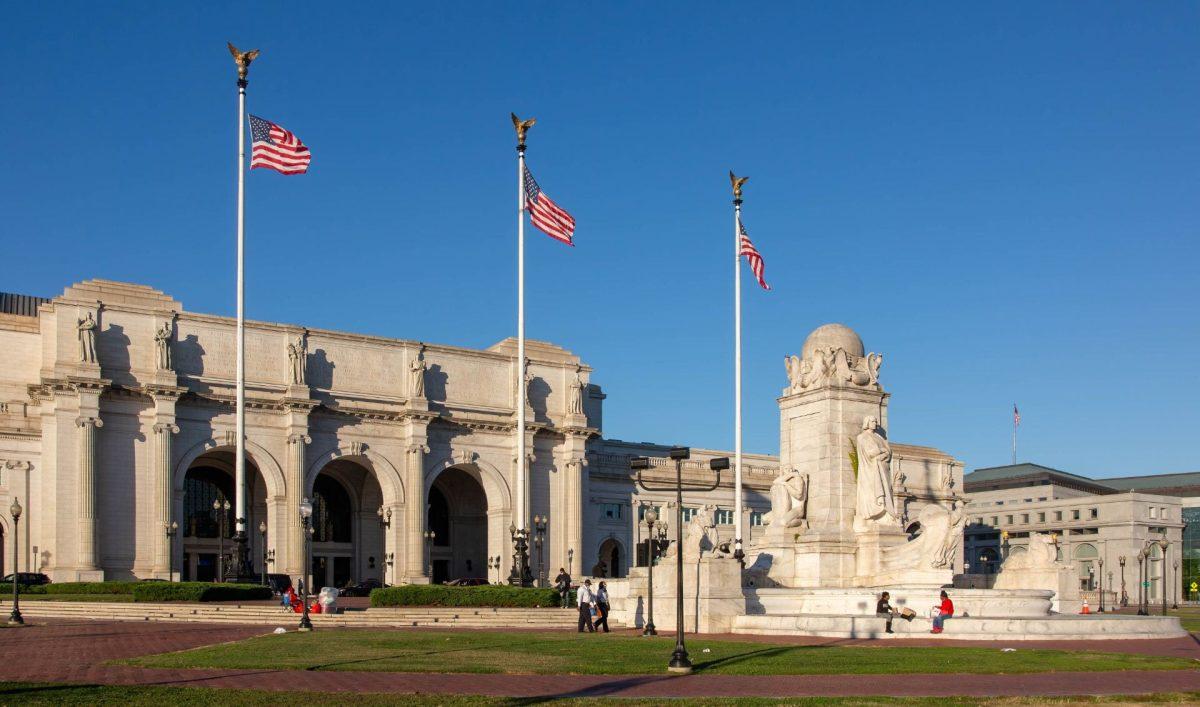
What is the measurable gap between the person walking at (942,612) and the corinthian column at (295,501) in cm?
5404

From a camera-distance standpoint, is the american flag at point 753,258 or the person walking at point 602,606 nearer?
the person walking at point 602,606

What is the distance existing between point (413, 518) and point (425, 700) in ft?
222

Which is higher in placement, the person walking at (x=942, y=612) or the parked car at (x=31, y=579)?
the person walking at (x=942, y=612)

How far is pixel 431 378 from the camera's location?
90562 millimetres

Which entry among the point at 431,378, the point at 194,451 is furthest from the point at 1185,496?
the point at 194,451

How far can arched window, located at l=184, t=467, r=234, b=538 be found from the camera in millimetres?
86562

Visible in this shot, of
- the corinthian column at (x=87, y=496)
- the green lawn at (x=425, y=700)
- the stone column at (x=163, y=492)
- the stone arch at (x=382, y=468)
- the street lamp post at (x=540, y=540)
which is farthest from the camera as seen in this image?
the street lamp post at (x=540, y=540)

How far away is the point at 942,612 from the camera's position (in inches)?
1297

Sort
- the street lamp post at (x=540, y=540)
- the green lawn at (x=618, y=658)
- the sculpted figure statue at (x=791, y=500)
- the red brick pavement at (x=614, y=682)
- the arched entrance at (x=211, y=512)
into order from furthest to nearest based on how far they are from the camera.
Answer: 1. the street lamp post at (x=540, y=540)
2. the arched entrance at (x=211, y=512)
3. the sculpted figure statue at (x=791, y=500)
4. the green lawn at (x=618, y=658)
5. the red brick pavement at (x=614, y=682)

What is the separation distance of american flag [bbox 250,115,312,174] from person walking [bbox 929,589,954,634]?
33598 mm

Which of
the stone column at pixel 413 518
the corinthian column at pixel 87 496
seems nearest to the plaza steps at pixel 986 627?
the corinthian column at pixel 87 496

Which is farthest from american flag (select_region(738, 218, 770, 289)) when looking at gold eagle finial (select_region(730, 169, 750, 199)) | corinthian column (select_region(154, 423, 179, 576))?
corinthian column (select_region(154, 423, 179, 576))

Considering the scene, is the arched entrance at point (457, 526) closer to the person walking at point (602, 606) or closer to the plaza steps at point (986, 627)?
the person walking at point (602, 606)

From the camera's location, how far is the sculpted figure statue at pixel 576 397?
94750mm
